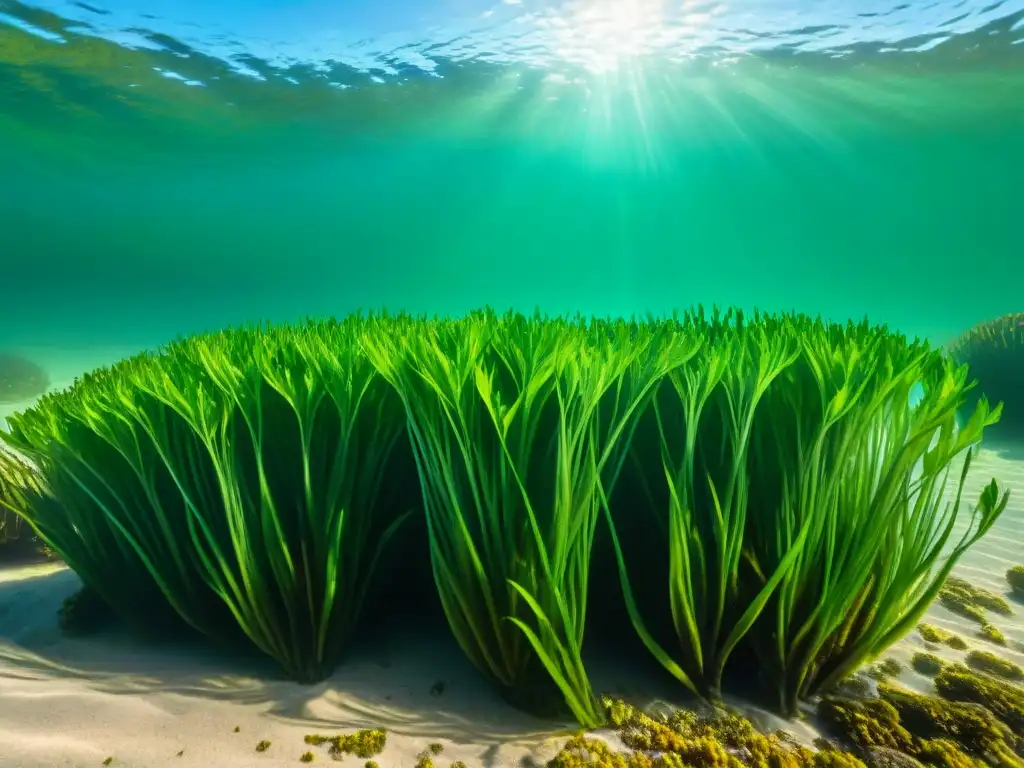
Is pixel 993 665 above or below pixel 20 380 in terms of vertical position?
below

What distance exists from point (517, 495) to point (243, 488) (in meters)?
0.94

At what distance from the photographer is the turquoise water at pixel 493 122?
64.5ft

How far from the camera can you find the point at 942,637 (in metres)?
2.31

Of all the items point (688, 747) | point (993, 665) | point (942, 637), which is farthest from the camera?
point (942, 637)

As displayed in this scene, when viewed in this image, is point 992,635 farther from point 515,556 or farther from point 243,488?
point 243,488

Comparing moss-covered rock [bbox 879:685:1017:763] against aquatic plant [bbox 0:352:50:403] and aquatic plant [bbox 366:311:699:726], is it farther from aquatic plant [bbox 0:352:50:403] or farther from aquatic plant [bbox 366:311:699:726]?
aquatic plant [bbox 0:352:50:403]

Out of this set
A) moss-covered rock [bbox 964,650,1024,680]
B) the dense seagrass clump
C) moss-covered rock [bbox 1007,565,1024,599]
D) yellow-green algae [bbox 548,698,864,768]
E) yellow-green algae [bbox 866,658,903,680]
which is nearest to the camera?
yellow-green algae [bbox 548,698,864,768]

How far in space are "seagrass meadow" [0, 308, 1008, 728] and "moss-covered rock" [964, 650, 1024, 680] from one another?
0.62 metres

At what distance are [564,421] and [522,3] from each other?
70.2 ft

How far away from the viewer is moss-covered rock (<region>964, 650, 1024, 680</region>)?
2.10 m

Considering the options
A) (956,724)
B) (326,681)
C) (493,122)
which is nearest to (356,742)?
(326,681)

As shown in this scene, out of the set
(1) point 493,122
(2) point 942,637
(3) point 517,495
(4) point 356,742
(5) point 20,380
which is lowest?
(4) point 356,742

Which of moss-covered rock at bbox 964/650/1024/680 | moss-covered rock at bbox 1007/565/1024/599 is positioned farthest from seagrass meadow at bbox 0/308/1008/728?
moss-covered rock at bbox 1007/565/1024/599

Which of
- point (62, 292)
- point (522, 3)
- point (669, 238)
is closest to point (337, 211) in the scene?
point (522, 3)
